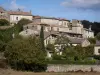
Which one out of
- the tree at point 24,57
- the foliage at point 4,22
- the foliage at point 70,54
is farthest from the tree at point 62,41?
the tree at point 24,57

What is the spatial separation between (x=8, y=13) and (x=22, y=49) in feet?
223

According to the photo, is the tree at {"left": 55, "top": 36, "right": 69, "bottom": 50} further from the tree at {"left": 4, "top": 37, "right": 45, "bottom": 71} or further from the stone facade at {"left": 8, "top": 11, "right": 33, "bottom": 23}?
the stone facade at {"left": 8, "top": 11, "right": 33, "bottom": 23}

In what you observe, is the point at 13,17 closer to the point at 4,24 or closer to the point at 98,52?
the point at 4,24

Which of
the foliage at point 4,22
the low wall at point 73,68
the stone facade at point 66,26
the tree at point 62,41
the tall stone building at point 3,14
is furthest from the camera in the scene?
the tall stone building at point 3,14

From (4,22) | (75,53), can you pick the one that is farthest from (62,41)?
(4,22)

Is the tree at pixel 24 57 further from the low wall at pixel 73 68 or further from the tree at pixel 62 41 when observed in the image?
the tree at pixel 62 41

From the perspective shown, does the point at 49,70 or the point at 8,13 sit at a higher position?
the point at 8,13

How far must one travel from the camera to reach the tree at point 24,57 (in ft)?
197

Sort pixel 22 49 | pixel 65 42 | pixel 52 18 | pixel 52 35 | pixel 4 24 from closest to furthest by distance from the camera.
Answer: pixel 22 49, pixel 65 42, pixel 52 35, pixel 4 24, pixel 52 18

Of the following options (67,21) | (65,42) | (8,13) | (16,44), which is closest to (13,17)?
(8,13)

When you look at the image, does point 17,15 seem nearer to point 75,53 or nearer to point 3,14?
point 3,14

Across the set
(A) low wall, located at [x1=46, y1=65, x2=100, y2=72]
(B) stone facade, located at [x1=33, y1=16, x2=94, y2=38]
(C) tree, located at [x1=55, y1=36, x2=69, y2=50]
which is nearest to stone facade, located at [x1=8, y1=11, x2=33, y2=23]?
(B) stone facade, located at [x1=33, y1=16, x2=94, y2=38]

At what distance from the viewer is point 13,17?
129 metres

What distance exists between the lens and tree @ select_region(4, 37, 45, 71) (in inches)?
2370
